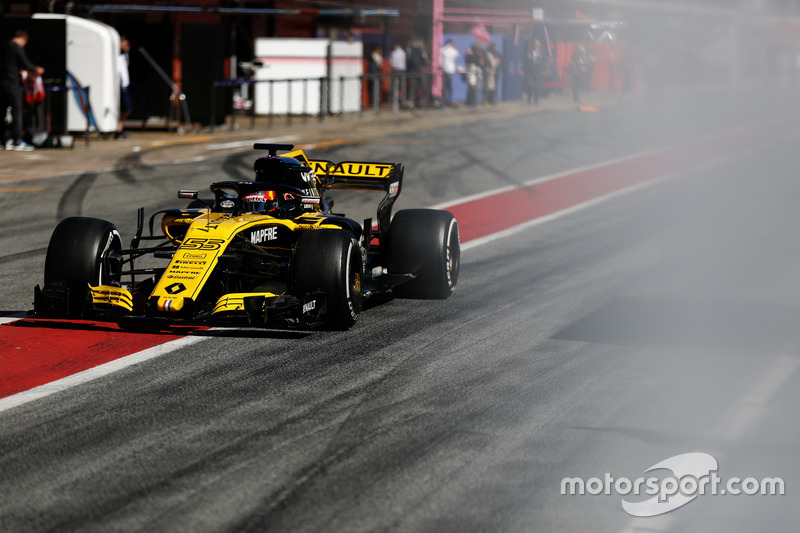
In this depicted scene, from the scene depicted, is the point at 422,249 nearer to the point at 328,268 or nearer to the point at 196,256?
the point at 328,268

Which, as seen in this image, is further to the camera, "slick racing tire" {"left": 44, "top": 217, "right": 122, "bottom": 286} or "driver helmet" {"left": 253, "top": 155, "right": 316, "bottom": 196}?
"driver helmet" {"left": 253, "top": 155, "right": 316, "bottom": 196}

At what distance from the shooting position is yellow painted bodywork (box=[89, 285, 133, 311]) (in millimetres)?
7668

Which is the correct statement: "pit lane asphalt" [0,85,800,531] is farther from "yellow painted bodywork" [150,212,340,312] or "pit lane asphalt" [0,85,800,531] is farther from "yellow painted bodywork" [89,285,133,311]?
"yellow painted bodywork" [89,285,133,311]

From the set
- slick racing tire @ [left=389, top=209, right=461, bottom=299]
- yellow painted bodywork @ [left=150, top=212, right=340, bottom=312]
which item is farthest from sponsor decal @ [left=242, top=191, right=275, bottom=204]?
slick racing tire @ [left=389, top=209, right=461, bottom=299]

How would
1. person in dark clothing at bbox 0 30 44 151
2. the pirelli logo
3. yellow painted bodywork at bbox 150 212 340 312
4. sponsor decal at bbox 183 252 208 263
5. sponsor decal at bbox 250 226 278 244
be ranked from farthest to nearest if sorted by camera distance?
person in dark clothing at bbox 0 30 44 151 < the pirelli logo < sponsor decal at bbox 250 226 278 244 < sponsor decal at bbox 183 252 208 263 < yellow painted bodywork at bbox 150 212 340 312

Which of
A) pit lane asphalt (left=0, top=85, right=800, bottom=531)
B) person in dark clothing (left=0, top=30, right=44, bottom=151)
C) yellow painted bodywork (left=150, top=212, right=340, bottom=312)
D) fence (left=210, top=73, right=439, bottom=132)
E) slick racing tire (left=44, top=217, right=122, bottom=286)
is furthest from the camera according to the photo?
fence (left=210, top=73, right=439, bottom=132)

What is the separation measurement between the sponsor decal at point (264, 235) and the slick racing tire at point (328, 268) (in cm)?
41

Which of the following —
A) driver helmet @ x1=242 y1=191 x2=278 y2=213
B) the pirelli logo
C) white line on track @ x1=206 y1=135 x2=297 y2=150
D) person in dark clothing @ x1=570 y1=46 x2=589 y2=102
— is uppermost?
person in dark clothing @ x1=570 y1=46 x2=589 y2=102

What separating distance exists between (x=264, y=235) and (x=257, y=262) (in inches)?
7.7

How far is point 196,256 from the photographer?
7.61 metres

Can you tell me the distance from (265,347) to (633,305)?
3.25m

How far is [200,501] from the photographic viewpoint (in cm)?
488

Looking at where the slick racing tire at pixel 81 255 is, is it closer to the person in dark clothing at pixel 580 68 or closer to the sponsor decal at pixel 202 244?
the sponsor decal at pixel 202 244

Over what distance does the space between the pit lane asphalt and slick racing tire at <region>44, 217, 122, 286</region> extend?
3.12 ft
